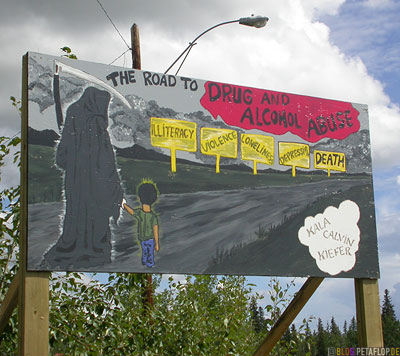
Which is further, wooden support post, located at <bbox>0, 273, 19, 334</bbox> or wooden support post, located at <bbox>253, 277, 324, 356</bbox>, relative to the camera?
wooden support post, located at <bbox>253, 277, 324, 356</bbox>

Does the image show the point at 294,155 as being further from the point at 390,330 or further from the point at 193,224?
the point at 390,330

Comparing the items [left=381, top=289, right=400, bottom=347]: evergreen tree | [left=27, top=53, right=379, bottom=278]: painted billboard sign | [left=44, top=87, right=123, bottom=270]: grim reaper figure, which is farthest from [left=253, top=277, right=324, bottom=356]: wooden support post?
[left=381, top=289, right=400, bottom=347]: evergreen tree

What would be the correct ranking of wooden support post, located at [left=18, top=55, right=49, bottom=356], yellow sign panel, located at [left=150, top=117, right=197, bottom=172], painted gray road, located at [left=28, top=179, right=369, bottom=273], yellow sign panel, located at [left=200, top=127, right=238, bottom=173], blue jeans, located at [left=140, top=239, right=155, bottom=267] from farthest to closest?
yellow sign panel, located at [left=200, top=127, right=238, bottom=173] → yellow sign panel, located at [left=150, top=117, right=197, bottom=172] → blue jeans, located at [left=140, top=239, right=155, bottom=267] → painted gray road, located at [left=28, top=179, right=369, bottom=273] → wooden support post, located at [left=18, top=55, right=49, bottom=356]

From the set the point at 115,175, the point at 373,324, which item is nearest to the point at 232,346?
the point at 373,324

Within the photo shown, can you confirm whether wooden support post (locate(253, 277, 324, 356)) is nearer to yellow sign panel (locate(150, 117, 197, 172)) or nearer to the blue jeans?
the blue jeans

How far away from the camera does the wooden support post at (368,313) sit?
6.36 m

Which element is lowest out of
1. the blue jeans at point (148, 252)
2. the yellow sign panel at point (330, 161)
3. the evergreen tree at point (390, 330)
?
Answer: the evergreen tree at point (390, 330)

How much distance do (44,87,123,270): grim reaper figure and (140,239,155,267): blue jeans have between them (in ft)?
1.00

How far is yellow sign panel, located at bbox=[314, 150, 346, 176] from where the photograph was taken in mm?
6477

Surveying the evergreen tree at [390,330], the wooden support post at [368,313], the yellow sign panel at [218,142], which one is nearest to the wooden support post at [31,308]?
the yellow sign panel at [218,142]

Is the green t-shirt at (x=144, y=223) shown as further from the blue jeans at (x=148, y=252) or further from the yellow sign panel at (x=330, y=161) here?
the yellow sign panel at (x=330, y=161)

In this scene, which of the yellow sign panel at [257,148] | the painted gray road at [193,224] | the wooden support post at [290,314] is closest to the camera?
the painted gray road at [193,224]

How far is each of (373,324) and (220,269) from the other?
1.87 m

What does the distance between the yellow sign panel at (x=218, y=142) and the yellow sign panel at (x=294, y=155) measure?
0.54 metres
